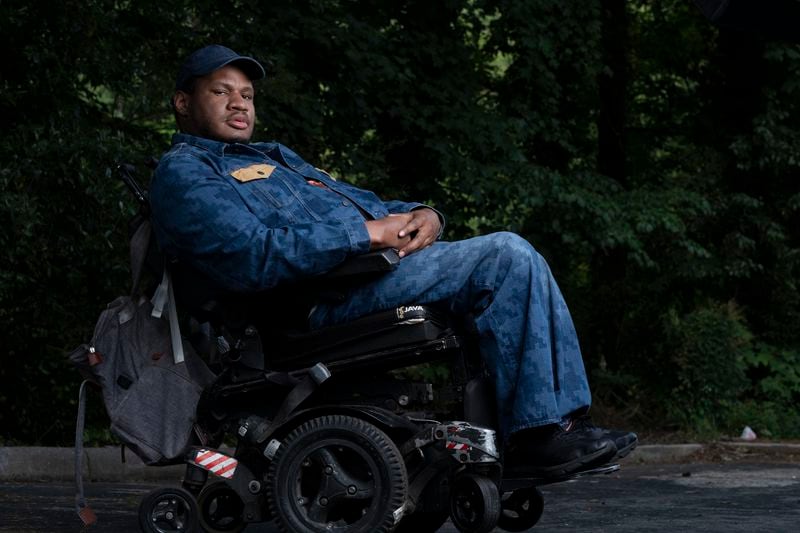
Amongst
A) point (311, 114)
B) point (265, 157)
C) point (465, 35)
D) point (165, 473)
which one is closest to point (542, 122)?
point (465, 35)

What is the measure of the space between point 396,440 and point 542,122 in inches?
291

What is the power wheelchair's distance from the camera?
3961mm

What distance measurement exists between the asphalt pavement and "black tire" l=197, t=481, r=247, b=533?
35.3 inches

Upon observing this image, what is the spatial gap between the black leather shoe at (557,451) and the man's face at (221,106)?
5.12 ft

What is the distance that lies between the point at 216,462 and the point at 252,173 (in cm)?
99

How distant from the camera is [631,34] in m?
14.1

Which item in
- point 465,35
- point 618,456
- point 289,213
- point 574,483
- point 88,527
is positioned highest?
point 465,35

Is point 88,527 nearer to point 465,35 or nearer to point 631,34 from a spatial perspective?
point 465,35

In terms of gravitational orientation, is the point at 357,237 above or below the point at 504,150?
below

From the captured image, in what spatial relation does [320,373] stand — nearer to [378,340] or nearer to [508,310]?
[378,340]

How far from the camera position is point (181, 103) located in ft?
15.5

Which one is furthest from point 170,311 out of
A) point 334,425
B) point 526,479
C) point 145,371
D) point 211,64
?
point 526,479

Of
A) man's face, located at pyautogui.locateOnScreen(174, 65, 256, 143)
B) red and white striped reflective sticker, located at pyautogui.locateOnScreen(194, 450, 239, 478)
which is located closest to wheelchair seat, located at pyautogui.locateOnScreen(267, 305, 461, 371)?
red and white striped reflective sticker, located at pyautogui.locateOnScreen(194, 450, 239, 478)

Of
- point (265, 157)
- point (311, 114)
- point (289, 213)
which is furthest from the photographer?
point (311, 114)
